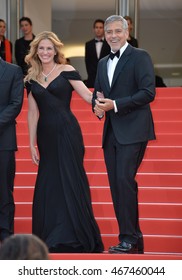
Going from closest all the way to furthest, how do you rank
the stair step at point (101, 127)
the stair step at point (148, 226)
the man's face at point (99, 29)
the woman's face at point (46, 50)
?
the woman's face at point (46, 50) → the stair step at point (148, 226) → the stair step at point (101, 127) → the man's face at point (99, 29)

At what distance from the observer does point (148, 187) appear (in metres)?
8.36

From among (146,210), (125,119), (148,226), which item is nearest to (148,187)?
(146,210)

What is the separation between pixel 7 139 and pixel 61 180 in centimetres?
57

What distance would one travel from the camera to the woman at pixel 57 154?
6465mm

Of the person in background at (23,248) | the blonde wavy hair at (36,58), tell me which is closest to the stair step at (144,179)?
the blonde wavy hair at (36,58)

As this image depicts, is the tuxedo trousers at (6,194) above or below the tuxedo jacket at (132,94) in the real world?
below

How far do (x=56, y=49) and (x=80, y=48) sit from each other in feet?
33.9

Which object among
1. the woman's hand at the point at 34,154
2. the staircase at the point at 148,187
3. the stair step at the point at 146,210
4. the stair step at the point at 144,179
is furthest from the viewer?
the stair step at the point at 144,179

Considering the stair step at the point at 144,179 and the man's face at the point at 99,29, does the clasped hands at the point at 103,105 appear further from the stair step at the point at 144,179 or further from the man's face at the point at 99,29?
the man's face at the point at 99,29

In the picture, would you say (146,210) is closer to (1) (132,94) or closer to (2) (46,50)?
(1) (132,94)

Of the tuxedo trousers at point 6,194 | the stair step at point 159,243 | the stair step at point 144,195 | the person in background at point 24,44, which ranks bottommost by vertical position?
the stair step at point 159,243

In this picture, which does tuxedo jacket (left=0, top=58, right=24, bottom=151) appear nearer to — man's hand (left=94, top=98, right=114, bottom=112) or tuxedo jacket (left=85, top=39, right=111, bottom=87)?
man's hand (left=94, top=98, right=114, bottom=112)

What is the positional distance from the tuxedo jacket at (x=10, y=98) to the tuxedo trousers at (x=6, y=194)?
0.09 metres

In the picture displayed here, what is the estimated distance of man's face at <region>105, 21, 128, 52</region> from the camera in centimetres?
612
